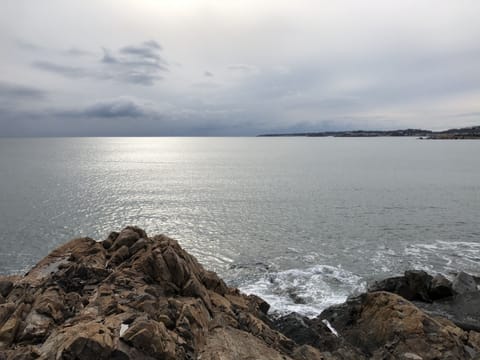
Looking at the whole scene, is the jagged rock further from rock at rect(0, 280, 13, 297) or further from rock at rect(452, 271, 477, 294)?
rock at rect(452, 271, 477, 294)

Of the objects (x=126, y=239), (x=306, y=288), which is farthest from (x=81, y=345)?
(x=306, y=288)

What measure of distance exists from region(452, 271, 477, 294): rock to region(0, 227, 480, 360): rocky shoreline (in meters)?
0.47

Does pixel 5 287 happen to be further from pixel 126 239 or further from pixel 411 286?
pixel 411 286

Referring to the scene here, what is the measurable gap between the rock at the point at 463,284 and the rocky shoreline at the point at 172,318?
0.47 m

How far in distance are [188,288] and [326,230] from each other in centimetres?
2999

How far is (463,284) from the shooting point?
1002 inches

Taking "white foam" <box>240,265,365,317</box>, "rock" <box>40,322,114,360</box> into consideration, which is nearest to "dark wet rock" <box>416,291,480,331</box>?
"white foam" <box>240,265,365,317</box>

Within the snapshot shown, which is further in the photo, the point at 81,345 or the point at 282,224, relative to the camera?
the point at 282,224

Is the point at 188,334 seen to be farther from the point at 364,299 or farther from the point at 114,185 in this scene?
the point at 114,185

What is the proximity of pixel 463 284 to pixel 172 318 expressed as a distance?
21900mm

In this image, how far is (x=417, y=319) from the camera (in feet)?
57.1

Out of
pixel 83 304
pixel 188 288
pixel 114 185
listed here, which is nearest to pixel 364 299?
pixel 188 288

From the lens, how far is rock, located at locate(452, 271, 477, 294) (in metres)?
25.0

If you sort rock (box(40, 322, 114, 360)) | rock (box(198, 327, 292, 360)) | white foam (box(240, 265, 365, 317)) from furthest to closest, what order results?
1. white foam (box(240, 265, 365, 317))
2. rock (box(198, 327, 292, 360))
3. rock (box(40, 322, 114, 360))
